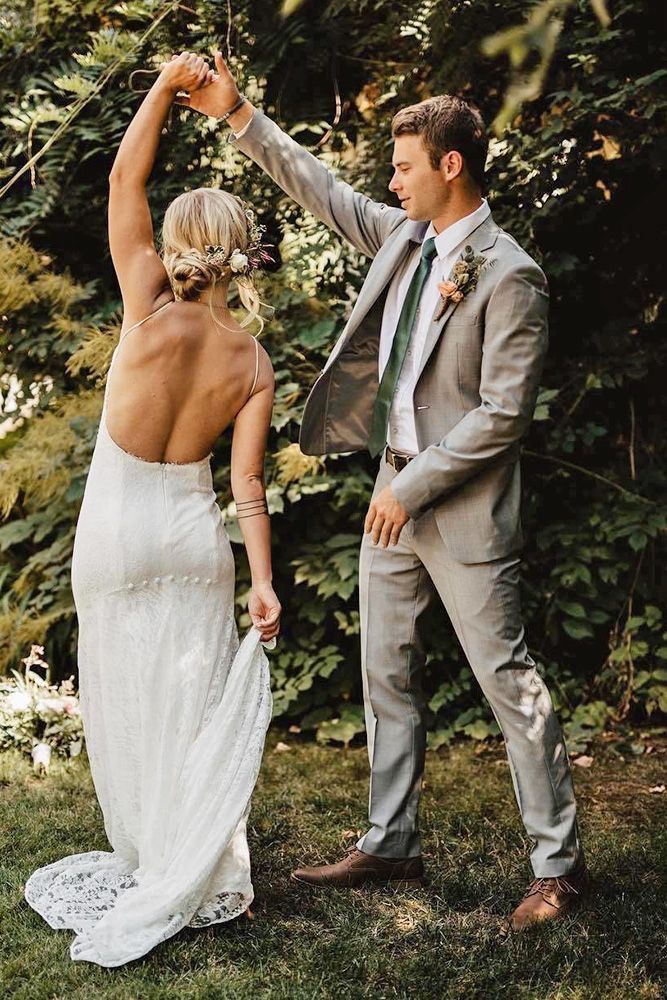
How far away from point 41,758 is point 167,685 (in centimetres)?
181

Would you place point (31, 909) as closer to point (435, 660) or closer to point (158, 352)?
point (158, 352)

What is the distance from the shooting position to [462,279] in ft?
9.68

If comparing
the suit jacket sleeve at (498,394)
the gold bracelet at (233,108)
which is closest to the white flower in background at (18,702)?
the suit jacket sleeve at (498,394)

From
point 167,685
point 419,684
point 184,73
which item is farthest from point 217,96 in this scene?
point 419,684

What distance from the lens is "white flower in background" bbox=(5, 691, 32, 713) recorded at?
15.3 ft

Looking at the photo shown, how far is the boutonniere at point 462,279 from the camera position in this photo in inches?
116

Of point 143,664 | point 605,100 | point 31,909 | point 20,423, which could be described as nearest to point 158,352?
point 143,664

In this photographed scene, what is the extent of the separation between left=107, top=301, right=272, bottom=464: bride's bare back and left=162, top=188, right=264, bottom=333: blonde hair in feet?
0.23

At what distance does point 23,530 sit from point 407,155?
119 inches

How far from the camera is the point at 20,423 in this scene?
5.50m

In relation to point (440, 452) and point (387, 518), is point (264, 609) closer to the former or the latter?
point (387, 518)

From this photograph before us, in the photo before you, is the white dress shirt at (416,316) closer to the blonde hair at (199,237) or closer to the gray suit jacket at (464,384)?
the gray suit jacket at (464,384)

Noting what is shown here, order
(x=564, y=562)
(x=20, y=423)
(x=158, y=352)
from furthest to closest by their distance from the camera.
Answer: (x=20, y=423)
(x=564, y=562)
(x=158, y=352)

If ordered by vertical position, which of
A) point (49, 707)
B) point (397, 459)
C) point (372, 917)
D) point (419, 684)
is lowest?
point (372, 917)
